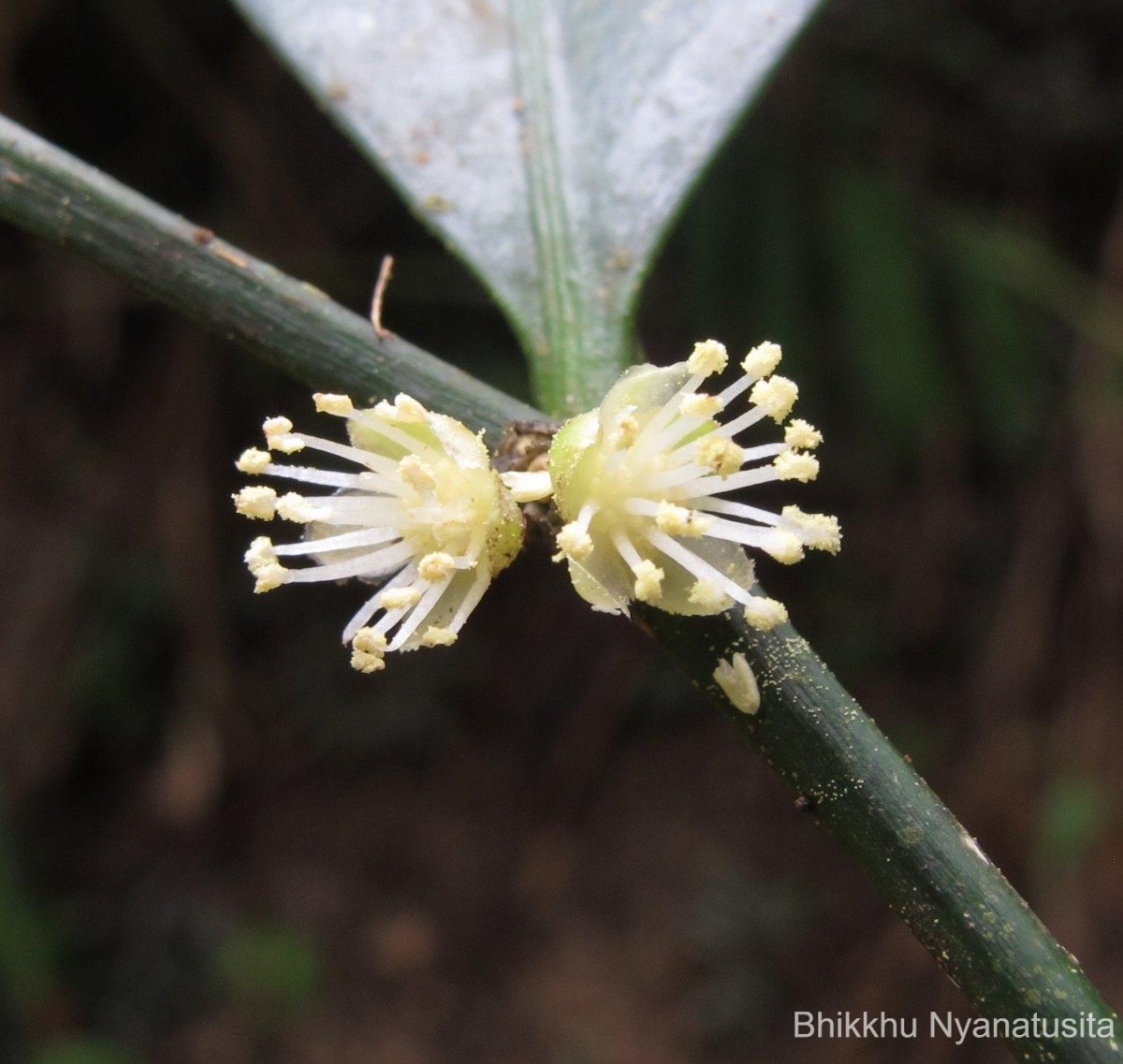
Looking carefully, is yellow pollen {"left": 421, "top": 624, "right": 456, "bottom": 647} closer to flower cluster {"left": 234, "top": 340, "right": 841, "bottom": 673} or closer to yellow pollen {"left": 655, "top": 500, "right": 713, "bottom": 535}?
flower cluster {"left": 234, "top": 340, "right": 841, "bottom": 673}

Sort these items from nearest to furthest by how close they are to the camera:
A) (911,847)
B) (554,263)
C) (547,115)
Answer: (911,847), (554,263), (547,115)

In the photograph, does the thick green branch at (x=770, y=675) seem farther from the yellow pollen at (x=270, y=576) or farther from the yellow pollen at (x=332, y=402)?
the yellow pollen at (x=270, y=576)

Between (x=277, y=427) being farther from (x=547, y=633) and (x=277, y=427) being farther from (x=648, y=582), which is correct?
(x=547, y=633)

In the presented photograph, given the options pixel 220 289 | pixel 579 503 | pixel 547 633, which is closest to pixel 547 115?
pixel 220 289

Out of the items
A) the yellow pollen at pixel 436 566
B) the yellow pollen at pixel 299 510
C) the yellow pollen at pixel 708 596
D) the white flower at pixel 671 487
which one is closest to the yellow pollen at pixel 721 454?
the white flower at pixel 671 487

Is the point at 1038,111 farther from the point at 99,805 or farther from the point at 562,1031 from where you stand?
the point at 99,805

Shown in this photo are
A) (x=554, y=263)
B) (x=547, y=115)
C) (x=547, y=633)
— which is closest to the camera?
(x=554, y=263)
